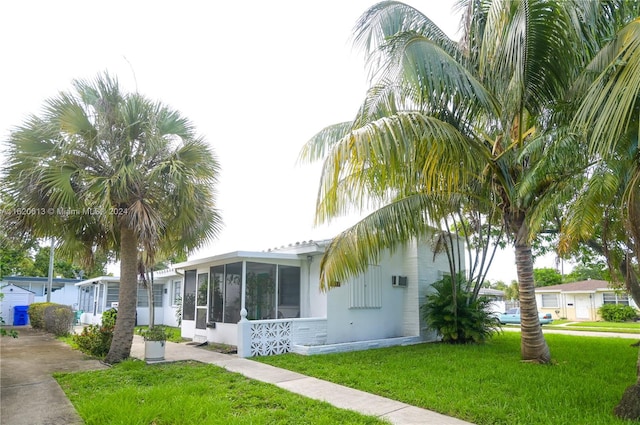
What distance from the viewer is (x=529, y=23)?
269 inches

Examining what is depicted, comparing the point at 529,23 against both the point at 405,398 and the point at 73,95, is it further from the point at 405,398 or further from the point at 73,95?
the point at 73,95

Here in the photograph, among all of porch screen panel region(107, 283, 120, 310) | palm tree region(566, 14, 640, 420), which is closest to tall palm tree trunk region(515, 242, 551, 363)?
palm tree region(566, 14, 640, 420)

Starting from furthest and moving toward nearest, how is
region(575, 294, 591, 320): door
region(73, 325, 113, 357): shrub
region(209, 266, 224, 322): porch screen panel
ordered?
1. region(575, 294, 591, 320): door
2. region(209, 266, 224, 322): porch screen panel
3. region(73, 325, 113, 357): shrub

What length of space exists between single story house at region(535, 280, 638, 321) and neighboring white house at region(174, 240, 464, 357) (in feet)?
77.6

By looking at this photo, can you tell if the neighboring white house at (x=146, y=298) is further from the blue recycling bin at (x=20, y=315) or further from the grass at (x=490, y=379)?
the grass at (x=490, y=379)

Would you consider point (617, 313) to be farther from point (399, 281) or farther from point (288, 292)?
point (288, 292)

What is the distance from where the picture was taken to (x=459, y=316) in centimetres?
1227

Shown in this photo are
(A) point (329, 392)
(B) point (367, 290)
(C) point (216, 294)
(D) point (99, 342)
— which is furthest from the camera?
(C) point (216, 294)

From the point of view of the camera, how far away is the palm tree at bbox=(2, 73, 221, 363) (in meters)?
8.62

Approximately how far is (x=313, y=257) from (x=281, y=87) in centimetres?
517

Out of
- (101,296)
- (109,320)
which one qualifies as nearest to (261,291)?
(109,320)

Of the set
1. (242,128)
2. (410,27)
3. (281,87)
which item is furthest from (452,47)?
(242,128)

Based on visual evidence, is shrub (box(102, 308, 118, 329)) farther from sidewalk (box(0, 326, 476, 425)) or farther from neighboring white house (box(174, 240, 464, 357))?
neighboring white house (box(174, 240, 464, 357))

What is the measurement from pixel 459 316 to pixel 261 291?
5768mm
